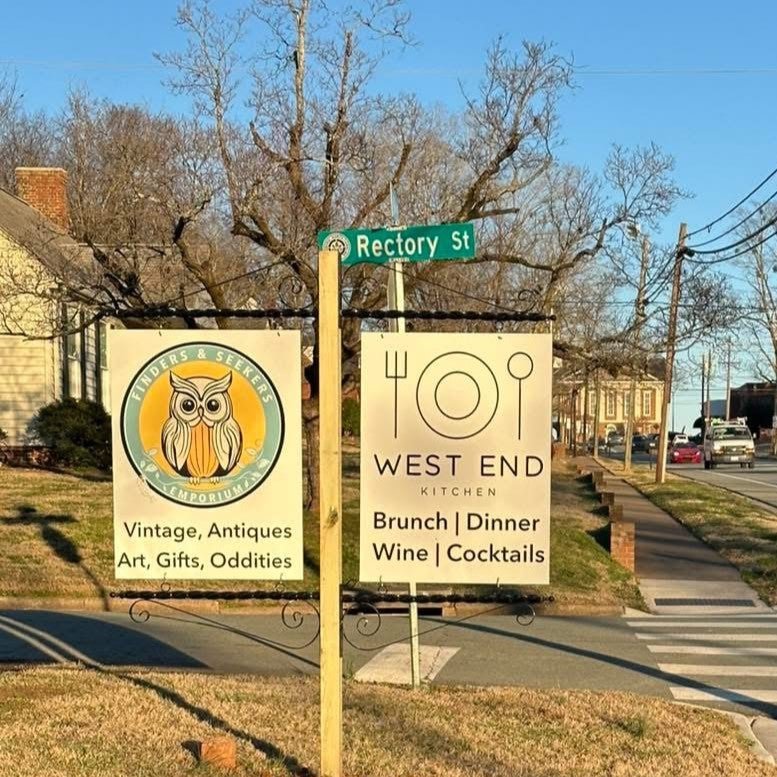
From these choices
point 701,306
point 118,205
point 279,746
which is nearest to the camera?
point 279,746

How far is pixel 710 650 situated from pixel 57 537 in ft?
29.6

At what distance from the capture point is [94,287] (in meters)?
16.3

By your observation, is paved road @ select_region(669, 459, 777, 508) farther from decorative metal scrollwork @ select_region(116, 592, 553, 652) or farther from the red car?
decorative metal scrollwork @ select_region(116, 592, 553, 652)

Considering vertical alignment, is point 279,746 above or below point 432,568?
below

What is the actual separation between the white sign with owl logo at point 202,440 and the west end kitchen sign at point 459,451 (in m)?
0.42

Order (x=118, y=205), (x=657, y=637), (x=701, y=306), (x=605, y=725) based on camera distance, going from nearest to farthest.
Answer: (x=605, y=725) → (x=657, y=637) → (x=118, y=205) → (x=701, y=306)

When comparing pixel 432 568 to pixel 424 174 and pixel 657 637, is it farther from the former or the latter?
pixel 424 174

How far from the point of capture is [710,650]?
1030cm

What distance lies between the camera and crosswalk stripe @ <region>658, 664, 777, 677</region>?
359 inches

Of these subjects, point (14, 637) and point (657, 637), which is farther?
point (657, 637)

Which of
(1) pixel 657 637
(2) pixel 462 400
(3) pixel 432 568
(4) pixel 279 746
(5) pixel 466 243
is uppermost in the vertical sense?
(5) pixel 466 243

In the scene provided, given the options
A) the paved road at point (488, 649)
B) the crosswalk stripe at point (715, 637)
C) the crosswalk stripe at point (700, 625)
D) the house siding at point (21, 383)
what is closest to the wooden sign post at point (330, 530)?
the paved road at point (488, 649)

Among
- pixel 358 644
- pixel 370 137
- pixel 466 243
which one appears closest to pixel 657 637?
pixel 358 644

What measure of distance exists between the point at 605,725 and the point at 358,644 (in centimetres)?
427
